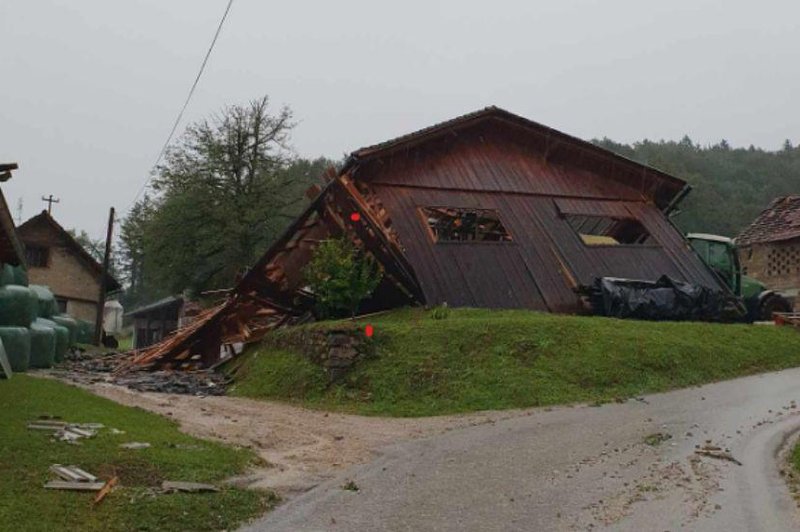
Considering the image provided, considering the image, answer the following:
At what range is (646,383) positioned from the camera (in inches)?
579

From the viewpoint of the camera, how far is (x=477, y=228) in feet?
76.7

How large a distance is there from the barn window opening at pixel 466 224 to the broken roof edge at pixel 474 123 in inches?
91.3

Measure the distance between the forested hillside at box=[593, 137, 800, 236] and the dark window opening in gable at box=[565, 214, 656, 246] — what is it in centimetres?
3715

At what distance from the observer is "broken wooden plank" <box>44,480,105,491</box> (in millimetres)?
7098

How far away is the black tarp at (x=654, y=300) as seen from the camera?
2086 cm

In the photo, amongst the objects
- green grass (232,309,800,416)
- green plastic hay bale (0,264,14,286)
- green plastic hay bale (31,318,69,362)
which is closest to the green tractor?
green grass (232,309,800,416)

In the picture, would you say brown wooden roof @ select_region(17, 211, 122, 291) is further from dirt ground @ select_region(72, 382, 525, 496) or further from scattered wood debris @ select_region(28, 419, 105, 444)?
scattered wood debris @ select_region(28, 419, 105, 444)

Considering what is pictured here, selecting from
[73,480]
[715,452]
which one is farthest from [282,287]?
[715,452]

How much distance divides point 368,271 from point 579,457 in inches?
454

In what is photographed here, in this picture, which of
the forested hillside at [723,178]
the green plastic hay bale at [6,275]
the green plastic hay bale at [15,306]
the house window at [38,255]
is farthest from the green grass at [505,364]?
the forested hillside at [723,178]

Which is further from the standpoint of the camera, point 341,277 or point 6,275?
point 6,275

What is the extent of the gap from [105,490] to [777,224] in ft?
115

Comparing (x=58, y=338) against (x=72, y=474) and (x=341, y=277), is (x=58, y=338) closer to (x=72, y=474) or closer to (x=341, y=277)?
(x=341, y=277)

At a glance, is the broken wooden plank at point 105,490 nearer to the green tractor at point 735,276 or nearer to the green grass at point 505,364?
the green grass at point 505,364
